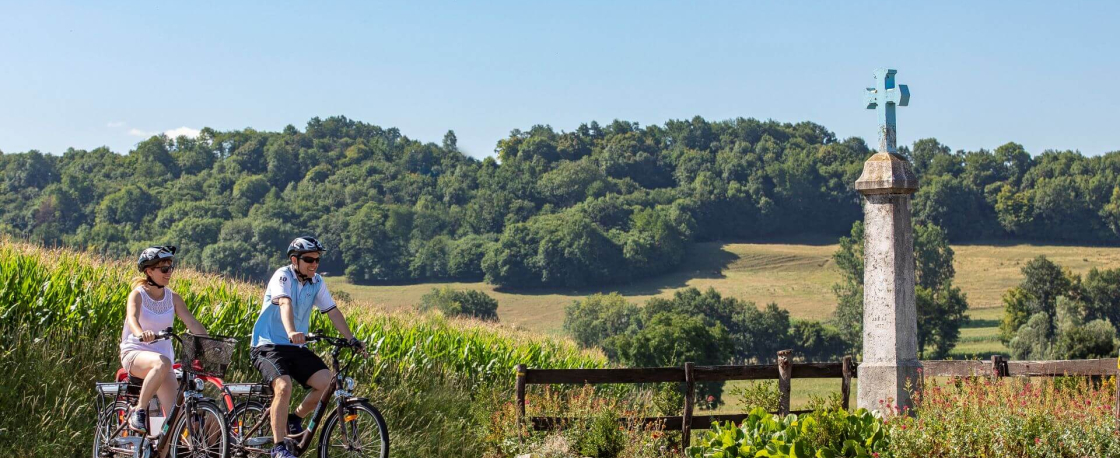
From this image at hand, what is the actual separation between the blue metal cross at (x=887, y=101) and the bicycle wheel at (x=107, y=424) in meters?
7.83

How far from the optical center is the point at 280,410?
717 centimetres

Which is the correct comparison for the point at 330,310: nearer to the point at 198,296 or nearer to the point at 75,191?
the point at 198,296

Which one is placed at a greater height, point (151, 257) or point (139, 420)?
point (151, 257)

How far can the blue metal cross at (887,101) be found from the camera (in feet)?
38.5

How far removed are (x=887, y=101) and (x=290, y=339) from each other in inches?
290

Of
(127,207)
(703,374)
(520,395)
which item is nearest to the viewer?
(520,395)

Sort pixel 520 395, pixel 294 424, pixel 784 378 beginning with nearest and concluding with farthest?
pixel 294 424
pixel 520 395
pixel 784 378

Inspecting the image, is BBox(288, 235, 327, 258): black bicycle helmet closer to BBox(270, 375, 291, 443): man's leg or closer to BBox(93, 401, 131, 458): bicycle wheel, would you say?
BBox(270, 375, 291, 443): man's leg

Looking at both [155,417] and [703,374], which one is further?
[703,374]

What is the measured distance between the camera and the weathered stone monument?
10641mm

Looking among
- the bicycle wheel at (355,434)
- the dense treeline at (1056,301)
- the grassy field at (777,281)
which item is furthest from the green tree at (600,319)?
the bicycle wheel at (355,434)

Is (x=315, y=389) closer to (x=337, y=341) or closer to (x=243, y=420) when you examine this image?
(x=337, y=341)

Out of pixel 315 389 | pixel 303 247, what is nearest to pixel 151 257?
pixel 303 247

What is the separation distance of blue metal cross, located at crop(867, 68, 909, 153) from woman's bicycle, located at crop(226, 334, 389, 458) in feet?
21.6
